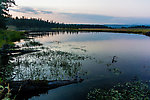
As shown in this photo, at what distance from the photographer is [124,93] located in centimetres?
1406

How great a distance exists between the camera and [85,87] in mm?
15883

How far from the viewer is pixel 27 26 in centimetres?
18900

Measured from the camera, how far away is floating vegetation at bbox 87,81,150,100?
13227 mm

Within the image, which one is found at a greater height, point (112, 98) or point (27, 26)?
point (27, 26)

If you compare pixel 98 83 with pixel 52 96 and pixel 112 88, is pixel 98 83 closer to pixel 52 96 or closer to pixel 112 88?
pixel 112 88

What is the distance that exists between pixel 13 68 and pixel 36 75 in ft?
20.3

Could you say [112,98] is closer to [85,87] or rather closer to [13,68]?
[85,87]

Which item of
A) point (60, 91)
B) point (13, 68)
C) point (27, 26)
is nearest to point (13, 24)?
point (27, 26)

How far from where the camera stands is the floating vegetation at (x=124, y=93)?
13.2 meters

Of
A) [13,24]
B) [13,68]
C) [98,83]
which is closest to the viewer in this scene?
[98,83]

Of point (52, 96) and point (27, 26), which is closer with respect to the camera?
point (52, 96)

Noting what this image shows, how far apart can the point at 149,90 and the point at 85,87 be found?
8.70m

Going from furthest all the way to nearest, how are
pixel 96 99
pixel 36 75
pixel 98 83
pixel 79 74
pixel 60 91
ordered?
pixel 79 74 → pixel 36 75 → pixel 98 83 → pixel 60 91 → pixel 96 99

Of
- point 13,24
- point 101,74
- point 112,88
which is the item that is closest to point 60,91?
point 112,88
